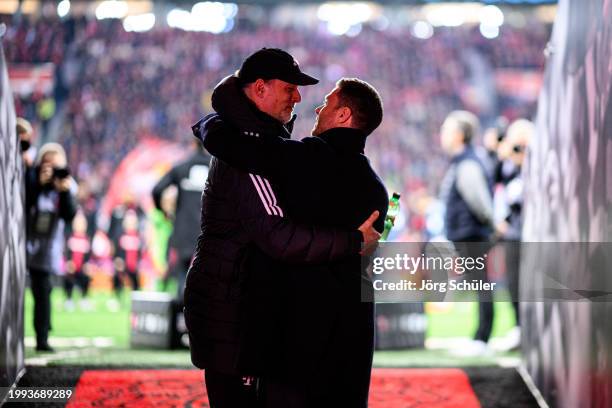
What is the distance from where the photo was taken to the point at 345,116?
324 cm

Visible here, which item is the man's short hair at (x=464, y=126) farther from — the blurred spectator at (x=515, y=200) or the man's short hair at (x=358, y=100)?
the man's short hair at (x=358, y=100)

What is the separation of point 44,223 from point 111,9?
82.3 feet

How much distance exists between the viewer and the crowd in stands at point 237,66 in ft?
92.0

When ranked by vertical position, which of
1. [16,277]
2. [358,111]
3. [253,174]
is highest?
[358,111]

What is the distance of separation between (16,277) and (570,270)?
3.46m

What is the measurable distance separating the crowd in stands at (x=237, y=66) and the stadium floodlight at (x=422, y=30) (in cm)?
32

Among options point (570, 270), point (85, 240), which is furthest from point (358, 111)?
point (85, 240)

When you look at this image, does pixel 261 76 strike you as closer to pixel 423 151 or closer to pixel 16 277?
pixel 16 277

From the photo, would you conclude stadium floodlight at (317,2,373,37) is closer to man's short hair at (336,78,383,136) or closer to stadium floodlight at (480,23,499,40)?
stadium floodlight at (480,23,499,40)

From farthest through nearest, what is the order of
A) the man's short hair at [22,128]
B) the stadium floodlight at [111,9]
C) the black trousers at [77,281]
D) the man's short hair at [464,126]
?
the stadium floodlight at [111,9] → the black trousers at [77,281] → the man's short hair at [464,126] → the man's short hair at [22,128]

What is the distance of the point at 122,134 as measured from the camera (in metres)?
27.8

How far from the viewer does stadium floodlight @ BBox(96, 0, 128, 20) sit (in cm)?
3062

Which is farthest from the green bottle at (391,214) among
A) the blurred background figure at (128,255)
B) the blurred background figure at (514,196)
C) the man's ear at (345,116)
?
the blurred background figure at (128,255)

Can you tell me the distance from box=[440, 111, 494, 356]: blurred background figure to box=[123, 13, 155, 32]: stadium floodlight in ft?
81.1
